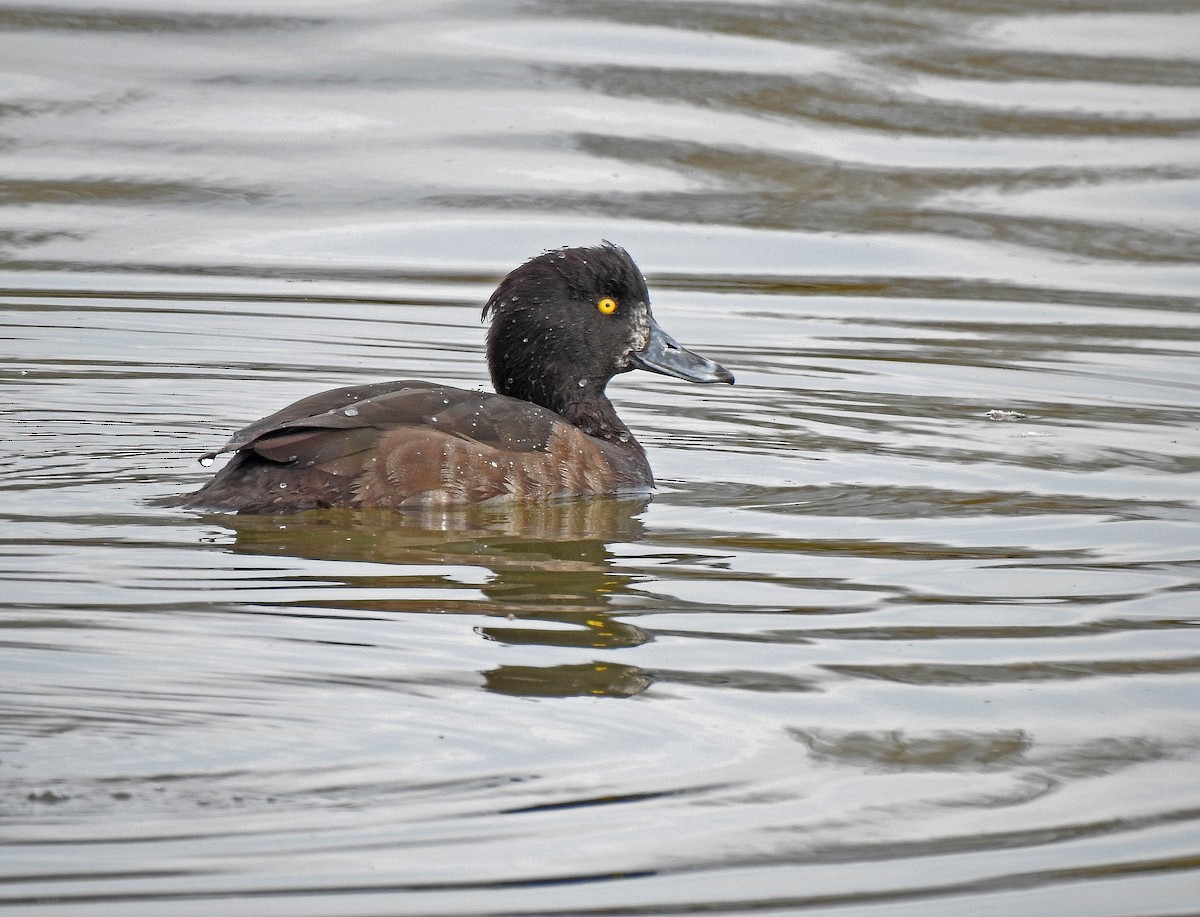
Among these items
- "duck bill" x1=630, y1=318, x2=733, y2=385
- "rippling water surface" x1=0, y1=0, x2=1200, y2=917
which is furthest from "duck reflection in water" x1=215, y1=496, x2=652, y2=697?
"duck bill" x1=630, y1=318, x2=733, y2=385

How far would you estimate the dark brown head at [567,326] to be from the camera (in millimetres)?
8531

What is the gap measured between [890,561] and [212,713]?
2787 millimetres

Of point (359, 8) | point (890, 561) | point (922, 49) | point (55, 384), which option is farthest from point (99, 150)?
point (890, 561)

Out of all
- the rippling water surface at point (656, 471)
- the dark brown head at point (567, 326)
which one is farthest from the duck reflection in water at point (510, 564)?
the dark brown head at point (567, 326)

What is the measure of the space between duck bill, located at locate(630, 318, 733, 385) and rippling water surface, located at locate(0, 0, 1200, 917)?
33 centimetres

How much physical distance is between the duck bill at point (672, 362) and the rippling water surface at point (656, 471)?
1.08ft

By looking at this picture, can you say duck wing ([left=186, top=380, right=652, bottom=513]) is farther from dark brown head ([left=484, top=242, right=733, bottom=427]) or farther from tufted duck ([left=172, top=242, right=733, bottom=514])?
dark brown head ([left=484, top=242, right=733, bottom=427])

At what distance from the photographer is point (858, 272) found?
13008 millimetres

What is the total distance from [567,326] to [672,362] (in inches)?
26.1

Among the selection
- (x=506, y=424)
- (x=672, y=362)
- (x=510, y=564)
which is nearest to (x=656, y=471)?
(x=672, y=362)

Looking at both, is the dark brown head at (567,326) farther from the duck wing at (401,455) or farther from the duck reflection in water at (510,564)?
the duck reflection in water at (510,564)

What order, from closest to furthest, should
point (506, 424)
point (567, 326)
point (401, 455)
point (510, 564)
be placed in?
point (510, 564) → point (401, 455) → point (506, 424) → point (567, 326)

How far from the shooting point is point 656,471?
8633 mm

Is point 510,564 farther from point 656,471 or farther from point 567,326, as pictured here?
point 567,326
